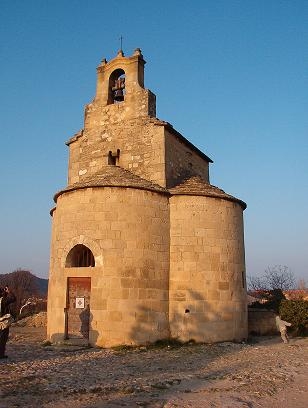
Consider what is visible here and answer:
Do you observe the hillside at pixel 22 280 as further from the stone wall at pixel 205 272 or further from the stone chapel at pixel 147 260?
the stone wall at pixel 205 272

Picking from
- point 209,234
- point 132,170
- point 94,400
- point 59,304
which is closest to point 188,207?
point 209,234

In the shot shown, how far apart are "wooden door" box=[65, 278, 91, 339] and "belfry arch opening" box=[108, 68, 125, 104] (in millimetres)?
7541

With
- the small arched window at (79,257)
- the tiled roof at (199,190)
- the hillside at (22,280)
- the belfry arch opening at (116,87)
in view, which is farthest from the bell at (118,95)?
the hillside at (22,280)

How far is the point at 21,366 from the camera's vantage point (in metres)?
8.05

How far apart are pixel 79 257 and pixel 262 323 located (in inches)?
281

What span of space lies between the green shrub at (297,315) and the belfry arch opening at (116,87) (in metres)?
9.93

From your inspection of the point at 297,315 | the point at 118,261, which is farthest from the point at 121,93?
the point at 297,315

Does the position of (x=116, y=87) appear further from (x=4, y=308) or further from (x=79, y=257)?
(x=4, y=308)

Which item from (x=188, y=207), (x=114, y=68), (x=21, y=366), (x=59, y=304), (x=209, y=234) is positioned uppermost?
(x=114, y=68)

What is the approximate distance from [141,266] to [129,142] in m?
5.03

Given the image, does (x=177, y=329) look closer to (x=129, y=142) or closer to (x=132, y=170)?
(x=132, y=170)

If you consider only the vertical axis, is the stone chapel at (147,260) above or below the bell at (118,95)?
below

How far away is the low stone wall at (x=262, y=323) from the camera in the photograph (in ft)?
47.2

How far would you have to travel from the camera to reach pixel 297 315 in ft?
43.9
